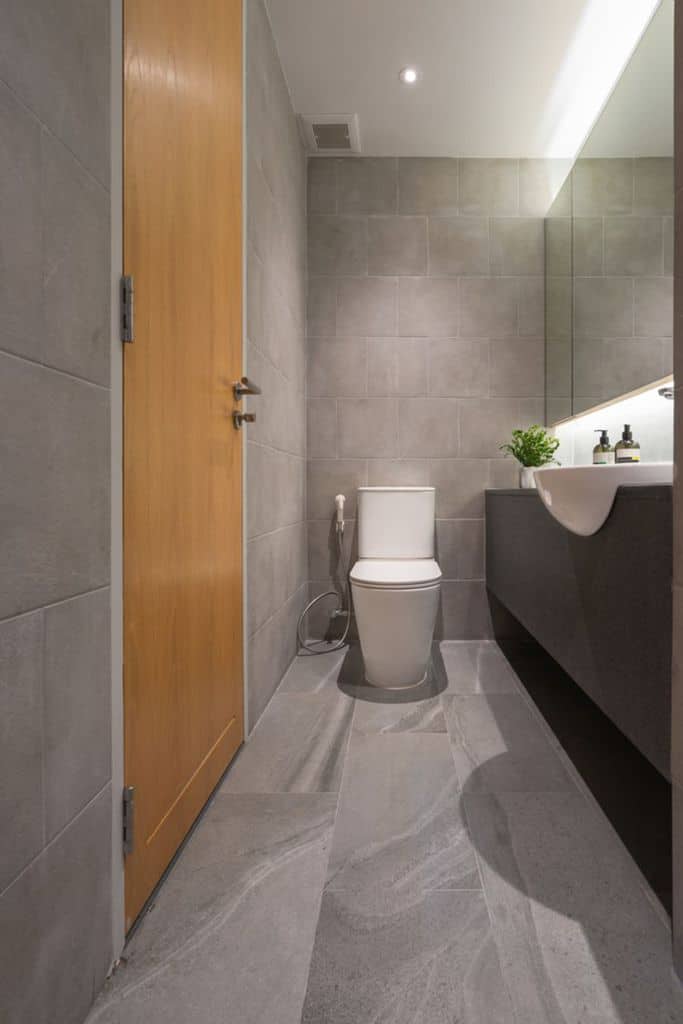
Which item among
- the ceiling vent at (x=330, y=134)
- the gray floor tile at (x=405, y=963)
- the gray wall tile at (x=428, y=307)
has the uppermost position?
the ceiling vent at (x=330, y=134)

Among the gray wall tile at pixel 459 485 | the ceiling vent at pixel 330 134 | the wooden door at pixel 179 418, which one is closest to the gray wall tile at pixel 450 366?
the gray wall tile at pixel 459 485

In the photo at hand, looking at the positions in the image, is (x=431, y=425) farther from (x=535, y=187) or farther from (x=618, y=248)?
Result: (x=535, y=187)

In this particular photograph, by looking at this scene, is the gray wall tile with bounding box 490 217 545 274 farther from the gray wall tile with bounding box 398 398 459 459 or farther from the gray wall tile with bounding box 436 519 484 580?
the gray wall tile with bounding box 436 519 484 580

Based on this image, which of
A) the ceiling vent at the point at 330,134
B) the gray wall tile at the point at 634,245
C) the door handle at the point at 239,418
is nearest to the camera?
the door handle at the point at 239,418

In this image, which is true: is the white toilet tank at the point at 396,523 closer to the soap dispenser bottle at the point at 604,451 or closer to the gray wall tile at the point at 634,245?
the soap dispenser bottle at the point at 604,451

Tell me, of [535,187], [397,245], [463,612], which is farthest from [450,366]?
[463,612]

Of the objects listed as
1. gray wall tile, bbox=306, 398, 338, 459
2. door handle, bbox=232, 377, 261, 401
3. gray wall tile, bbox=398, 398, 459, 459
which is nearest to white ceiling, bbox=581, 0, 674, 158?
gray wall tile, bbox=398, 398, 459, 459

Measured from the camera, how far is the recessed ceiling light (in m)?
2.20

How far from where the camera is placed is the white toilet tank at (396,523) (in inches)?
102

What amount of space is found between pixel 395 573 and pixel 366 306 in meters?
1.41

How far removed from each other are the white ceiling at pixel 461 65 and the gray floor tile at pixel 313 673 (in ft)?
7.99

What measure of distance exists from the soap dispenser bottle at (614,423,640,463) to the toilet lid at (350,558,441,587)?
2.57 ft

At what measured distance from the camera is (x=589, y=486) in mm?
1152

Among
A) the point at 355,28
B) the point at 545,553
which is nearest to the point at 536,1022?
the point at 545,553
